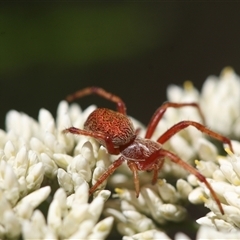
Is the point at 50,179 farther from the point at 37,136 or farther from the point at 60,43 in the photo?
the point at 60,43

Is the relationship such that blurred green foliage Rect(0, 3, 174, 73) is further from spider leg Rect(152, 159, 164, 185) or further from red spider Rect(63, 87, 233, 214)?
spider leg Rect(152, 159, 164, 185)

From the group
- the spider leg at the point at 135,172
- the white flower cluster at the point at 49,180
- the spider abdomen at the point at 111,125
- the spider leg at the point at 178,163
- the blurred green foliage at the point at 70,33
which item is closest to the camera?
the white flower cluster at the point at 49,180

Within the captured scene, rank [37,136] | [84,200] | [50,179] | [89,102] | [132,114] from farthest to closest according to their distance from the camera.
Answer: [132,114]
[89,102]
[37,136]
[50,179]
[84,200]

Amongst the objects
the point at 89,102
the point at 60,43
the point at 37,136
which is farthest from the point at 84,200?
the point at 89,102

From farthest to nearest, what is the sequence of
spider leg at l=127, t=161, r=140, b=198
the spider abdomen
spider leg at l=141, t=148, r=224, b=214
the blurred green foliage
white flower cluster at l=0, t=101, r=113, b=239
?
1. the blurred green foliage
2. the spider abdomen
3. spider leg at l=127, t=161, r=140, b=198
4. spider leg at l=141, t=148, r=224, b=214
5. white flower cluster at l=0, t=101, r=113, b=239

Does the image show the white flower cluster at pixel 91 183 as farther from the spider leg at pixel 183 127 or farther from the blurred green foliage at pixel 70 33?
the blurred green foliage at pixel 70 33

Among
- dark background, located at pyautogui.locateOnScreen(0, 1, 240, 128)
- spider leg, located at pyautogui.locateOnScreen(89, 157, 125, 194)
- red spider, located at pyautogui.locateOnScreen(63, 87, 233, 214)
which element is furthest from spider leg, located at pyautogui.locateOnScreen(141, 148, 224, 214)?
dark background, located at pyautogui.locateOnScreen(0, 1, 240, 128)

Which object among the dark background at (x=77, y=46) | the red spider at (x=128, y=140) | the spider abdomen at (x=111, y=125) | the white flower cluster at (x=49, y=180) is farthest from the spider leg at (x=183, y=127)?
the dark background at (x=77, y=46)
